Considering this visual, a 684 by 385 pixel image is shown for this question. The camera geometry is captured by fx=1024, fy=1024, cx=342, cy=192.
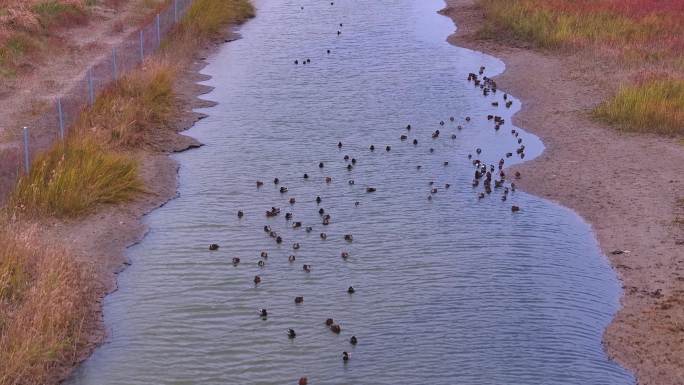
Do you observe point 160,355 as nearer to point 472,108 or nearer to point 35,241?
point 35,241

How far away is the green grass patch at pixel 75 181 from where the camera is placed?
19.1 metres

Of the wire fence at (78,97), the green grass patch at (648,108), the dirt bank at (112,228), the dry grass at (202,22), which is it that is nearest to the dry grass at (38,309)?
the dirt bank at (112,228)

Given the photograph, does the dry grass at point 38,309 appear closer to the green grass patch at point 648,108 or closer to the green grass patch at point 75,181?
the green grass patch at point 75,181

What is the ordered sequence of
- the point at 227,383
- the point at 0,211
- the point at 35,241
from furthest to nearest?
the point at 0,211 → the point at 35,241 → the point at 227,383

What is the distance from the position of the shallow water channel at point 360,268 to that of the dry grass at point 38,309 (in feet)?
1.45

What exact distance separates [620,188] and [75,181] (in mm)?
11394

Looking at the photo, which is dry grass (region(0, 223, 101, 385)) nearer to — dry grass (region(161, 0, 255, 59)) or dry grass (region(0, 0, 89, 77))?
dry grass (region(0, 0, 89, 77))

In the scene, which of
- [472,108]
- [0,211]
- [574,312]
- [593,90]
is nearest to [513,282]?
[574,312]

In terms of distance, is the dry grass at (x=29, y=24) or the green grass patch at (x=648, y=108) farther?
the dry grass at (x=29, y=24)

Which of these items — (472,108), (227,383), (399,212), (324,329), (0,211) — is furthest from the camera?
(472,108)

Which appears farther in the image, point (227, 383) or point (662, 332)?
point (662, 332)

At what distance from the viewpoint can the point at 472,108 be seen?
2956 centimetres

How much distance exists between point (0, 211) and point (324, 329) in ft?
20.7

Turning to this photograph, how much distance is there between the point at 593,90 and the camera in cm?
3077
